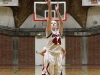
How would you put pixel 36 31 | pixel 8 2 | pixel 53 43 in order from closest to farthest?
pixel 53 43 < pixel 8 2 < pixel 36 31

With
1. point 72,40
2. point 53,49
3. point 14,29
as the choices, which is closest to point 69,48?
point 72,40

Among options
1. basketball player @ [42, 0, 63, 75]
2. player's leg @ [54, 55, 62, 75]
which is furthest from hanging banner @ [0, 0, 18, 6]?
player's leg @ [54, 55, 62, 75]

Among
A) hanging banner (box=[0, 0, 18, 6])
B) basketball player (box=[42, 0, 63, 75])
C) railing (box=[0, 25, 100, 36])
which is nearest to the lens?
basketball player (box=[42, 0, 63, 75])

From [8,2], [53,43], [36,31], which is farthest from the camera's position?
[36,31]

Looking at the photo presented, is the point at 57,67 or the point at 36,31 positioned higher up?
the point at 36,31

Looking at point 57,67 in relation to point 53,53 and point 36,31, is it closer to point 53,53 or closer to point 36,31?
point 53,53

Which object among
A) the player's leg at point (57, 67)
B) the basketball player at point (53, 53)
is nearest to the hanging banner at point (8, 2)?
the basketball player at point (53, 53)

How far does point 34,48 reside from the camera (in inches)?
753

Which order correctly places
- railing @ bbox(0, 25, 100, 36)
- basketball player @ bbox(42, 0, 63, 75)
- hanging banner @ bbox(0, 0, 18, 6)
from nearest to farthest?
basketball player @ bbox(42, 0, 63, 75)
hanging banner @ bbox(0, 0, 18, 6)
railing @ bbox(0, 25, 100, 36)

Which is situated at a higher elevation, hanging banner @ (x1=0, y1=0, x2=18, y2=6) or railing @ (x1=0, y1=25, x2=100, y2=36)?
hanging banner @ (x1=0, y1=0, x2=18, y2=6)

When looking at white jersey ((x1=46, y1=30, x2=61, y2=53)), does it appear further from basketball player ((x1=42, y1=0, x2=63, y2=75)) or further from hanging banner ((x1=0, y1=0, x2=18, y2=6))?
hanging banner ((x1=0, y1=0, x2=18, y2=6))

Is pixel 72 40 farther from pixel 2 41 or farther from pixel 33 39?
pixel 2 41

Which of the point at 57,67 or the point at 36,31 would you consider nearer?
the point at 57,67

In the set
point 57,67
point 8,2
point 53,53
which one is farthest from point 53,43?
point 8,2
